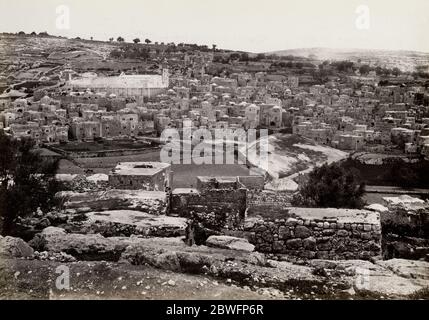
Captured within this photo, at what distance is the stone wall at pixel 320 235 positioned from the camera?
621 cm

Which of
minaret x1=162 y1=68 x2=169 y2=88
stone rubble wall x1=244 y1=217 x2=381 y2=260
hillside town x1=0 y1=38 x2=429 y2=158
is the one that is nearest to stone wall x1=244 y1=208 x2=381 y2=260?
stone rubble wall x1=244 y1=217 x2=381 y2=260

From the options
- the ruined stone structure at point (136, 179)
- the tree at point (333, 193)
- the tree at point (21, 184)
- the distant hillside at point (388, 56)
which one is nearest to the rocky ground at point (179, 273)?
the tree at point (21, 184)

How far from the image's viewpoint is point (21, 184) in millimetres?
7719

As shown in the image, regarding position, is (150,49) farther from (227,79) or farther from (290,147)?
(290,147)

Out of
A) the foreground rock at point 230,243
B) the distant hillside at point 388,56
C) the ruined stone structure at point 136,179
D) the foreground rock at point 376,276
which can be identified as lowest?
the foreground rock at point 376,276

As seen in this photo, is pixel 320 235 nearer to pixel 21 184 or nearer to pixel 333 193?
pixel 333 193

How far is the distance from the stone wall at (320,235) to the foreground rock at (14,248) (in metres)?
2.82

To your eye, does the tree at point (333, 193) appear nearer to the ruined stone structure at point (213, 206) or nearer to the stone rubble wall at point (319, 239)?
the ruined stone structure at point (213, 206)

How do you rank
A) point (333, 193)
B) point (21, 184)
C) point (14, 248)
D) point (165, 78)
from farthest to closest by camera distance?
point (165, 78)
point (333, 193)
point (21, 184)
point (14, 248)

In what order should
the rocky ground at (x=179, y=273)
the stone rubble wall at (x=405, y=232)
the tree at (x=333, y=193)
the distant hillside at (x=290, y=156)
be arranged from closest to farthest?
the rocky ground at (x=179, y=273), the stone rubble wall at (x=405, y=232), the tree at (x=333, y=193), the distant hillside at (x=290, y=156)

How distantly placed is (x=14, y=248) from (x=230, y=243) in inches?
104

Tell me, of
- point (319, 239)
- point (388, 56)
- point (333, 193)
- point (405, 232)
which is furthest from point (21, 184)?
point (388, 56)

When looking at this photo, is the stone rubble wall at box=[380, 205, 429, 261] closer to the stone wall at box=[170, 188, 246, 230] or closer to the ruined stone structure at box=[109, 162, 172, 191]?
the stone wall at box=[170, 188, 246, 230]
